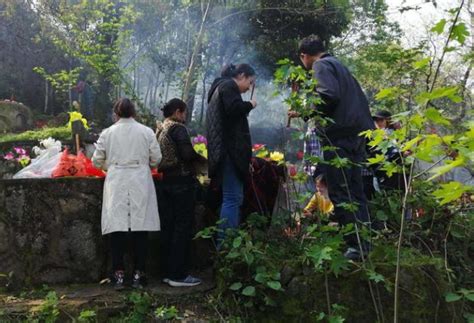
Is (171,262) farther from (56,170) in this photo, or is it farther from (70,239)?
(56,170)

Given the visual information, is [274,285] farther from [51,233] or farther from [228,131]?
[51,233]

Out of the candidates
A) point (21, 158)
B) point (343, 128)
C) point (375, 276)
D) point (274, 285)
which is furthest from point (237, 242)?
point (21, 158)

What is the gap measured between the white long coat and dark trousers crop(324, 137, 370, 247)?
1.46m

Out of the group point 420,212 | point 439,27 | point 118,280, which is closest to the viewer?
point 439,27

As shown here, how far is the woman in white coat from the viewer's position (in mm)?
3918

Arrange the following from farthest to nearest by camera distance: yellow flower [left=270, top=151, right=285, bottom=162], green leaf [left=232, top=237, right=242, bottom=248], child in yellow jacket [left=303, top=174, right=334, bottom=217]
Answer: yellow flower [left=270, top=151, right=285, bottom=162]
child in yellow jacket [left=303, top=174, right=334, bottom=217]
green leaf [left=232, top=237, right=242, bottom=248]

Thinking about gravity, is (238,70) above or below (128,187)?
above

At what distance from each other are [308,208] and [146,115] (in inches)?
368

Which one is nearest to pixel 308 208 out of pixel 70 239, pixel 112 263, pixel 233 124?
pixel 233 124

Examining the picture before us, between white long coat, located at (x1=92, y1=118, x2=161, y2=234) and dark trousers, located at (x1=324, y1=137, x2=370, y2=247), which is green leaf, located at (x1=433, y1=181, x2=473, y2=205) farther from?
white long coat, located at (x1=92, y1=118, x2=161, y2=234)

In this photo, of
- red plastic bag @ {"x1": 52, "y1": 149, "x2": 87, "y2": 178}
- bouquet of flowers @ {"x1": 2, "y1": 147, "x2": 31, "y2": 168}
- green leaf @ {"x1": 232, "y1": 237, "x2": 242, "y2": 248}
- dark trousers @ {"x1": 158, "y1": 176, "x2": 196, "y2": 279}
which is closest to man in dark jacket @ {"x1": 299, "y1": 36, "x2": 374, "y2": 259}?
green leaf @ {"x1": 232, "y1": 237, "x2": 242, "y2": 248}

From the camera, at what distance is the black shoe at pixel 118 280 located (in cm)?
387

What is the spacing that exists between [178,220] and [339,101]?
1.65 m

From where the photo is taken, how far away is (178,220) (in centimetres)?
414
